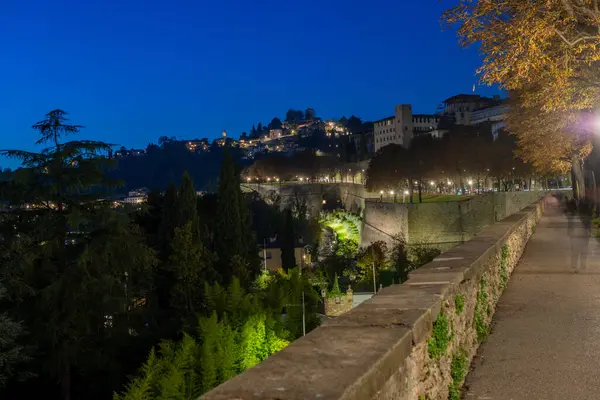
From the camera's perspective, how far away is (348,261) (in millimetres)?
49031

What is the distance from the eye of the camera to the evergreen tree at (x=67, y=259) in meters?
16.2

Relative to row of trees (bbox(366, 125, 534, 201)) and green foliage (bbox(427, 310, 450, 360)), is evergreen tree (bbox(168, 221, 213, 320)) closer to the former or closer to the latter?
green foliage (bbox(427, 310, 450, 360))

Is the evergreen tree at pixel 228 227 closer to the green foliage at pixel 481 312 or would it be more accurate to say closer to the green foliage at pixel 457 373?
the green foliage at pixel 481 312

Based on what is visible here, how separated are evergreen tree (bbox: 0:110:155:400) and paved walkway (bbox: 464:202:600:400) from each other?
12.2 meters

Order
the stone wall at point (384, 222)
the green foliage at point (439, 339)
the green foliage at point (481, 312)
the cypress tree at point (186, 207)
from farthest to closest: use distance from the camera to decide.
Answer: the stone wall at point (384, 222), the cypress tree at point (186, 207), the green foliage at point (481, 312), the green foliage at point (439, 339)

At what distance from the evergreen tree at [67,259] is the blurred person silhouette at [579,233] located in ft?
41.8

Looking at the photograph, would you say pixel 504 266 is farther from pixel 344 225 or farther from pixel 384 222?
pixel 344 225

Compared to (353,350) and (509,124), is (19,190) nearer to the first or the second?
(353,350)

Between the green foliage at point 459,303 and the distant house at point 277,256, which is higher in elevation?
the green foliage at point 459,303

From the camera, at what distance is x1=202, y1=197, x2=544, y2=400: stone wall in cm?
254

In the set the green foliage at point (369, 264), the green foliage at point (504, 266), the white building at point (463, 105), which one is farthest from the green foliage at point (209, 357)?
the white building at point (463, 105)

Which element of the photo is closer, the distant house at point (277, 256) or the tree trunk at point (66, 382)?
the tree trunk at point (66, 382)

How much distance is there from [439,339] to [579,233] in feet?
52.9

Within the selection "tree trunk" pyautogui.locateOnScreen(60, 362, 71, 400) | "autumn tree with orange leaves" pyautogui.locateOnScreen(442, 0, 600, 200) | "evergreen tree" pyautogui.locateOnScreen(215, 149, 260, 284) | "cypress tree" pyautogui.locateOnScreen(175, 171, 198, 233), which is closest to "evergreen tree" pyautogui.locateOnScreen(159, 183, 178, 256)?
"cypress tree" pyautogui.locateOnScreen(175, 171, 198, 233)
